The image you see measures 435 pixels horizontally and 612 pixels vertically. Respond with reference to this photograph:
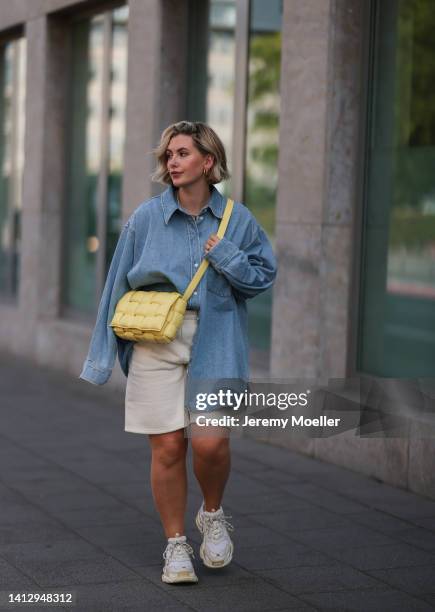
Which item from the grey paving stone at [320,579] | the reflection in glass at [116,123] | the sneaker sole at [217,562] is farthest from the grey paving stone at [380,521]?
the reflection in glass at [116,123]

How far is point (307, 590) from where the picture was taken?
17.2 ft

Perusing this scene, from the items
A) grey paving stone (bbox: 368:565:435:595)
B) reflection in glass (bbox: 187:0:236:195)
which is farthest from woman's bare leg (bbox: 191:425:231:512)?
reflection in glass (bbox: 187:0:236:195)

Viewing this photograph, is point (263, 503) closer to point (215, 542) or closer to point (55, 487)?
point (55, 487)

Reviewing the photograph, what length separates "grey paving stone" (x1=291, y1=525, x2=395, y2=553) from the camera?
6.00 m

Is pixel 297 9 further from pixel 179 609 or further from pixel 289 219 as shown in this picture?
pixel 179 609

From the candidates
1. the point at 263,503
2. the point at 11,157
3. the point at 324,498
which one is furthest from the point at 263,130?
the point at 11,157

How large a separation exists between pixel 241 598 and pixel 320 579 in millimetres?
461

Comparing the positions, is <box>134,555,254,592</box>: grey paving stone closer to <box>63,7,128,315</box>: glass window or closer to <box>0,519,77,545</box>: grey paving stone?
<box>0,519,77,545</box>: grey paving stone

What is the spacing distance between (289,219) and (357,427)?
1.60 m

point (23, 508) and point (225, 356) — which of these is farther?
point (23, 508)

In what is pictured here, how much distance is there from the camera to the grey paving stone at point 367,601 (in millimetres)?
4992

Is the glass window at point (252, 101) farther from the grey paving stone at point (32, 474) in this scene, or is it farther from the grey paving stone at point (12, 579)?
the grey paving stone at point (12, 579)

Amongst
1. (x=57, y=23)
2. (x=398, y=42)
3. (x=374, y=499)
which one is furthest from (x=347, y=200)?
(x=57, y=23)

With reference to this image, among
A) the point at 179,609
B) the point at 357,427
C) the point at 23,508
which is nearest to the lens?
the point at 179,609
